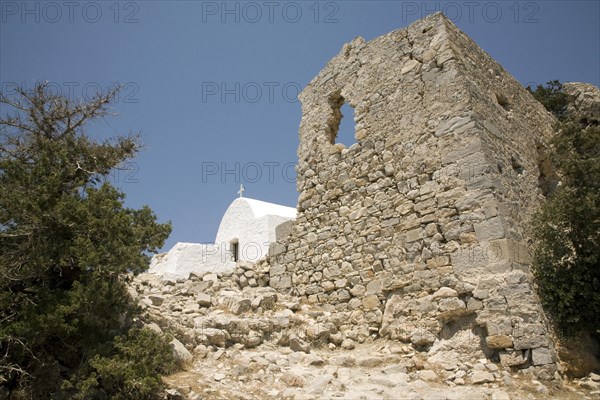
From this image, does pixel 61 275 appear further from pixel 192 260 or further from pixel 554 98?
pixel 554 98

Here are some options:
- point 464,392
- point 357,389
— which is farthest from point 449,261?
point 357,389

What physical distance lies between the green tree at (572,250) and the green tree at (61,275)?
534cm

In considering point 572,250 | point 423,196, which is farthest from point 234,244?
point 572,250

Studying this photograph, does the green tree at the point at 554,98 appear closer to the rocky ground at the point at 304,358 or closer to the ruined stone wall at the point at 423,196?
the ruined stone wall at the point at 423,196

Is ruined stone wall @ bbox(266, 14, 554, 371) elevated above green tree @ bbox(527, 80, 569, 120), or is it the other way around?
Result: green tree @ bbox(527, 80, 569, 120)

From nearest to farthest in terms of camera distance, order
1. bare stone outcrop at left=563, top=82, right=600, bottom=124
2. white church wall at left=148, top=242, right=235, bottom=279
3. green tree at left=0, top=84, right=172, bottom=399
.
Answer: green tree at left=0, top=84, right=172, bottom=399
bare stone outcrop at left=563, top=82, right=600, bottom=124
white church wall at left=148, top=242, right=235, bottom=279

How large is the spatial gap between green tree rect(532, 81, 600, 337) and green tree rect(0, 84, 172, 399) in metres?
5.34

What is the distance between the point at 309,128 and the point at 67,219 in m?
6.09

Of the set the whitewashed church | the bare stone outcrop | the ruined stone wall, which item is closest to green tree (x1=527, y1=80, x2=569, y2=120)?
the bare stone outcrop

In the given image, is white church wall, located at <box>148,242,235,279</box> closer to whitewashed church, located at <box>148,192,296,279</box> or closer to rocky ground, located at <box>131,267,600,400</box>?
whitewashed church, located at <box>148,192,296,279</box>

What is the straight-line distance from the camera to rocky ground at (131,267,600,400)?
5.34m

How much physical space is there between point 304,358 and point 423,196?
3.21m

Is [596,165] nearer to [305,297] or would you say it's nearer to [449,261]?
[449,261]

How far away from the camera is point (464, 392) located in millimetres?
5301
